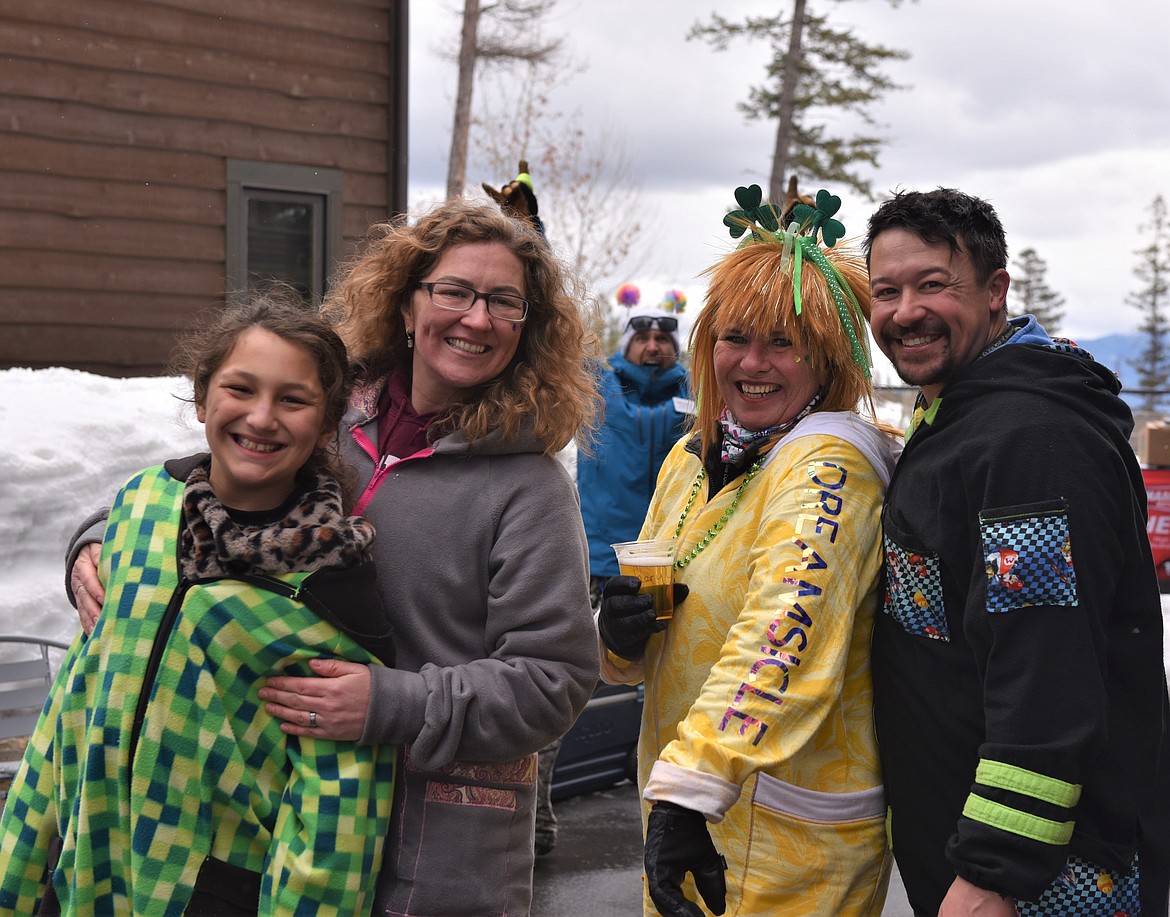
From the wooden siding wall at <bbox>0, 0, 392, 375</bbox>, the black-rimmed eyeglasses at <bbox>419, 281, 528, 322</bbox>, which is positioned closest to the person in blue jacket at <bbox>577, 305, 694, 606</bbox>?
the black-rimmed eyeglasses at <bbox>419, 281, 528, 322</bbox>

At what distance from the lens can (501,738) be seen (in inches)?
80.4

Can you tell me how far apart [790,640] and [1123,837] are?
60 cm

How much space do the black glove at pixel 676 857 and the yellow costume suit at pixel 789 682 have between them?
4cm

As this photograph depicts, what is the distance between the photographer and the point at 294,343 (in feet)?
6.82

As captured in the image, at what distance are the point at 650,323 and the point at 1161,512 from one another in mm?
6835

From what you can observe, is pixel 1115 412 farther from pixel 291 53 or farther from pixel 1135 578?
pixel 291 53

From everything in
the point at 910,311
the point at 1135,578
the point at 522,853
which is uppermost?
the point at 910,311

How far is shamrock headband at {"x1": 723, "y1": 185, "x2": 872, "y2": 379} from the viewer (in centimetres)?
233

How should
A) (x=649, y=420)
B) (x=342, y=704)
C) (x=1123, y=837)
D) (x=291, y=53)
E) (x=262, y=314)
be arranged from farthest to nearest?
(x=291, y=53), (x=649, y=420), (x=262, y=314), (x=342, y=704), (x=1123, y=837)

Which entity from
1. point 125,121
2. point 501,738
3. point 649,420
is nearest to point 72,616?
point 649,420

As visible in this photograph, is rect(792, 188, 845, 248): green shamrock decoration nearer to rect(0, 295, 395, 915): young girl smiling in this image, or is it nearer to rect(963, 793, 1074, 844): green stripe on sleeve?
rect(0, 295, 395, 915): young girl smiling

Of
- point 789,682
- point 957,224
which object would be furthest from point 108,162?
point 789,682

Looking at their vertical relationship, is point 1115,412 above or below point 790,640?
above

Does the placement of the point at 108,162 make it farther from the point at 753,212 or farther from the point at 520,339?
the point at 753,212
